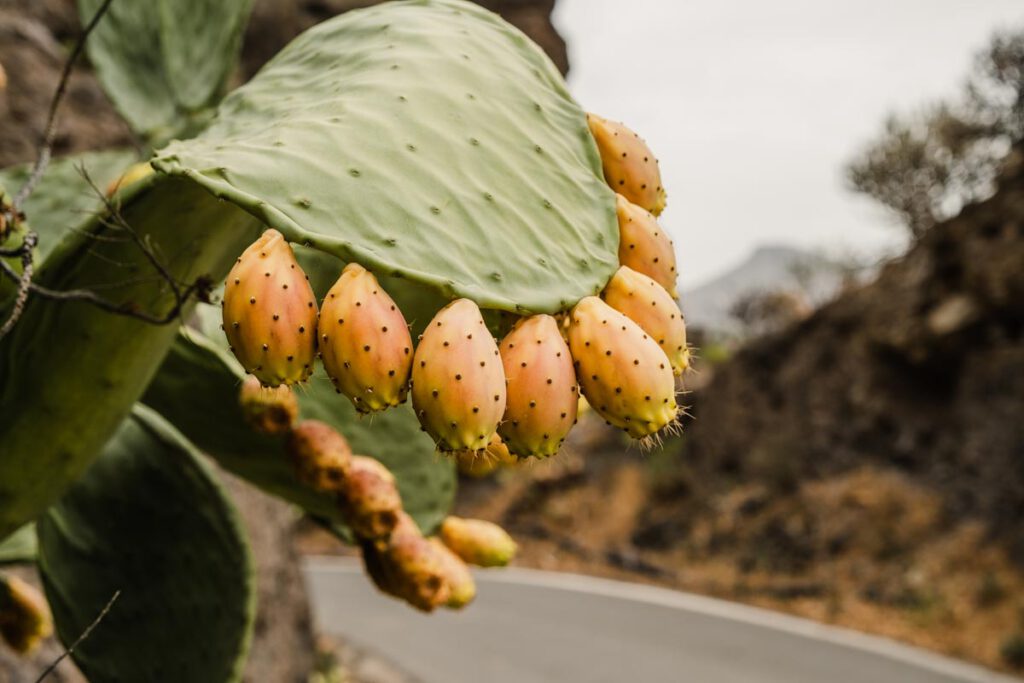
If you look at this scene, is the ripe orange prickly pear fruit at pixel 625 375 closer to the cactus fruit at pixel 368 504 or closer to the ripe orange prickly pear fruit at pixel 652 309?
the ripe orange prickly pear fruit at pixel 652 309

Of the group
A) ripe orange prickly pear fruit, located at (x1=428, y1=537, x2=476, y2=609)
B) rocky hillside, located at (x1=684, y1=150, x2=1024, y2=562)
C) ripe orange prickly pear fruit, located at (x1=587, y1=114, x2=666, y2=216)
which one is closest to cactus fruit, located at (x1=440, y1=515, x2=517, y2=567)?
ripe orange prickly pear fruit, located at (x1=428, y1=537, x2=476, y2=609)

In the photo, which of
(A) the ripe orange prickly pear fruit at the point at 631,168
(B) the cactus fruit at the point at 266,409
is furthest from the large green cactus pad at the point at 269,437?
(A) the ripe orange prickly pear fruit at the point at 631,168

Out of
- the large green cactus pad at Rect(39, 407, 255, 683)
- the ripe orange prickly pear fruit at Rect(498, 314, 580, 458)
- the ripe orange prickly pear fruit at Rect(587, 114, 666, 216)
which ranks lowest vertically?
the large green cactus pad at Rect(39, 407, 255, 683)

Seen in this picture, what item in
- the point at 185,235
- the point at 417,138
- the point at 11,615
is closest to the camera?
the point at 417,138

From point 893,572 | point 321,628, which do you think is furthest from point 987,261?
point 321,628

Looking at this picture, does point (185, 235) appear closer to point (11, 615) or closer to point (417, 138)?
point (417, 138)

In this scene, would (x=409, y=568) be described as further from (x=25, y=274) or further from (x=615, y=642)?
(x=615, y=642)

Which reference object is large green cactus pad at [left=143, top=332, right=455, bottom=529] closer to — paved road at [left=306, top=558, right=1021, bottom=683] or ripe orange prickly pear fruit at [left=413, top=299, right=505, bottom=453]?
ripe orange prickly pear fruit at [left=413, top=299, right=505, bottom=453]
